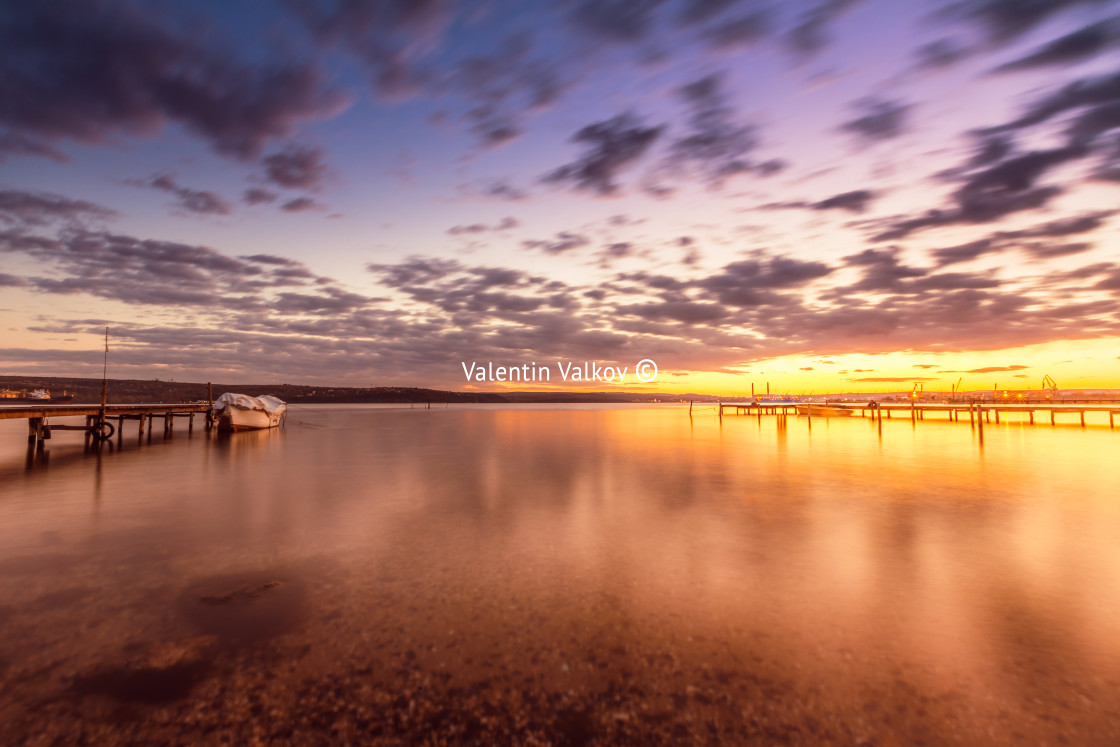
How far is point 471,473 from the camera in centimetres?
2312

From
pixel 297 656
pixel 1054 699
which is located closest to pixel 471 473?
pixel 297 656

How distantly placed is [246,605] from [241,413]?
172 feet

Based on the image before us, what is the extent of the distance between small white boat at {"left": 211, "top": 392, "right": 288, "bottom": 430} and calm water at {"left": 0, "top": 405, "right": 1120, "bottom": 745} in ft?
123

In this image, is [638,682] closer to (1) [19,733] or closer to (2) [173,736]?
(2) [173,736]

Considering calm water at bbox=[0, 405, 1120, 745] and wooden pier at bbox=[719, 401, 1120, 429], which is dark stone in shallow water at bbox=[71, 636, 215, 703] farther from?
wooden pier at bbox=[719, 401, 1120, 429]

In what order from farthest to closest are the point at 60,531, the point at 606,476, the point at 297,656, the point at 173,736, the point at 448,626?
1. the point at 606,476
2. the point at 60,531
3. the point at 448,626
4. the point at 297,656
5. the point at 173,736

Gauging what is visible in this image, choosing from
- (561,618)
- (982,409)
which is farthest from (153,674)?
(982,409)

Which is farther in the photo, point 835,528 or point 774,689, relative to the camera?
point 835,528

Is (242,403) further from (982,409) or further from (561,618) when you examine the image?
(982,409)

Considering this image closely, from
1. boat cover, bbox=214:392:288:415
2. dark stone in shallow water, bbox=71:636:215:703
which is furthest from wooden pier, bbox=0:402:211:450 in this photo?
dark stone in shallow water, bbox=71:636:215:703

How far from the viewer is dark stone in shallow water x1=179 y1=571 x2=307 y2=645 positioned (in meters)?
6.75

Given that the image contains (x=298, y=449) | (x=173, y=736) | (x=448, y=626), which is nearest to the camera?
(x=173, y=736)

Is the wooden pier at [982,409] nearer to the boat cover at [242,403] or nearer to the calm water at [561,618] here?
the calm water at [561,618]

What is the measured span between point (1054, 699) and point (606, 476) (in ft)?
56.2
